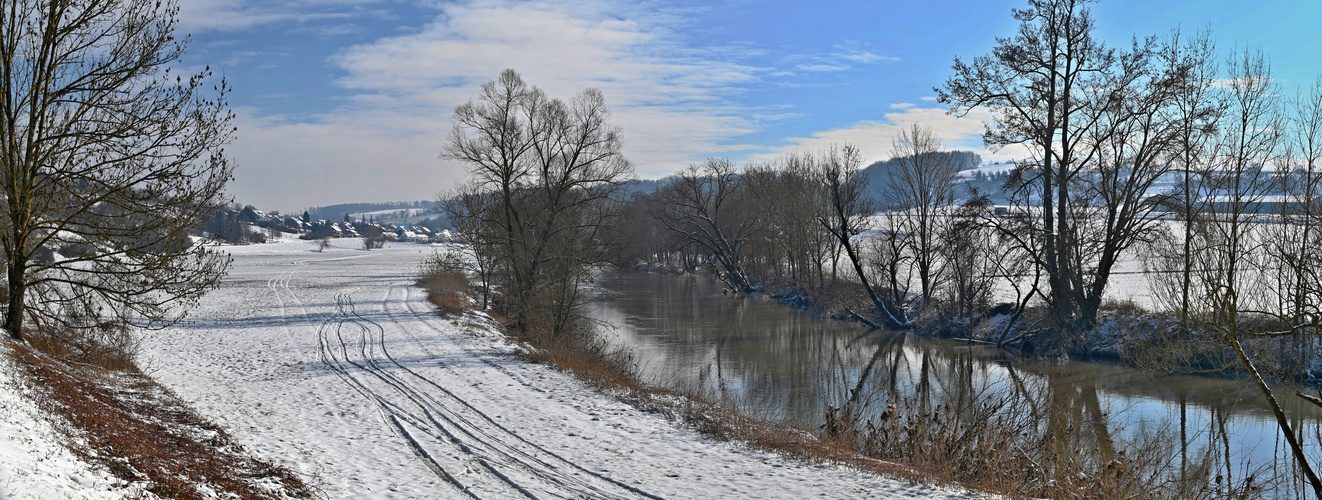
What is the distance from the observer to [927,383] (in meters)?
20.6

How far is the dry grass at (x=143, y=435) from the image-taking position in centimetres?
680

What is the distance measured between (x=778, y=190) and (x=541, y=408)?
34.4m

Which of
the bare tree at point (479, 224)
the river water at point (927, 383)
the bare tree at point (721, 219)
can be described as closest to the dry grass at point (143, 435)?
the river water at point (927, 383)

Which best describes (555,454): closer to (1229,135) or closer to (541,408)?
(541,408)

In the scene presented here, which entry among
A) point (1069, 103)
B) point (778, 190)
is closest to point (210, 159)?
point (1069, 103)

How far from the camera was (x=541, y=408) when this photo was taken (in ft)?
44.6

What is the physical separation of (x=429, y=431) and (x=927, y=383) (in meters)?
14.4

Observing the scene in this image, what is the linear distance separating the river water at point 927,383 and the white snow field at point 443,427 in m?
3.36

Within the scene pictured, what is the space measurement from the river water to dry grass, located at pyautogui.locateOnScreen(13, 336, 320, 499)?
8.61m

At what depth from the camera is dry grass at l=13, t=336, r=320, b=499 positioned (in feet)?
22.3

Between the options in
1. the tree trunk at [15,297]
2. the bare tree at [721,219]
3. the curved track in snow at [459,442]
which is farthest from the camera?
the bare tree at [721,219]

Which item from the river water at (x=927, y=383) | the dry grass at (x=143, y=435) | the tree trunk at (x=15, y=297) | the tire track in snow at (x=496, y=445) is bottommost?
the river water at (x=927, y=383)

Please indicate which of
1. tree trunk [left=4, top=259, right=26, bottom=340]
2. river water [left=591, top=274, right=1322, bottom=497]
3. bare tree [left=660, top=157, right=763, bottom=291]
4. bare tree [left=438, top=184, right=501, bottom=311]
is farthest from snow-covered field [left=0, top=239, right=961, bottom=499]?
bare tree [left=660, top=157, right=763, bottom=291]

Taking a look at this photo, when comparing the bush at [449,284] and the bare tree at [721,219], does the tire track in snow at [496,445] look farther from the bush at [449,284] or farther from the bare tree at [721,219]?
the bare tree at [721,219]
